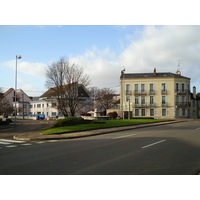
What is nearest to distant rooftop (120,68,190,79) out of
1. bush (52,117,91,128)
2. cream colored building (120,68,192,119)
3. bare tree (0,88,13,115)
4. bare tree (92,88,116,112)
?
cream colored building (120,68,192,119)

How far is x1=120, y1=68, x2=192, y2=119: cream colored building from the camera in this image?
59719 mm

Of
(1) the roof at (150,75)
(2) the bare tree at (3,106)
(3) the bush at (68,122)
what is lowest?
(3) the bush at (68,122)

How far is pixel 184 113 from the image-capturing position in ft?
198

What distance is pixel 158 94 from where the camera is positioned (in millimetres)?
60469

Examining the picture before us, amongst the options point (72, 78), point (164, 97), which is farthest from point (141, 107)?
point (72, 78)

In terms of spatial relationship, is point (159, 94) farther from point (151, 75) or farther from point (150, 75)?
point (150, 75)

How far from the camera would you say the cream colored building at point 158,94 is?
196 ft

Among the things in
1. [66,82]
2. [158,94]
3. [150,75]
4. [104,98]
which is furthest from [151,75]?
[66,82]

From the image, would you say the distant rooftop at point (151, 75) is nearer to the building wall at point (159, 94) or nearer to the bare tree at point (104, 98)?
the building wall at point (159, 94)

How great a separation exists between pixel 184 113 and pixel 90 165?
58.2 metres

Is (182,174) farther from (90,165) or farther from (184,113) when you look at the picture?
(184,113)

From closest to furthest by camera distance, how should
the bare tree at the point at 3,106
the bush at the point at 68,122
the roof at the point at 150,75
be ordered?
the bush at the point at 68,122
the bare tree at the point at 3,106
the roof at the point at 150,75

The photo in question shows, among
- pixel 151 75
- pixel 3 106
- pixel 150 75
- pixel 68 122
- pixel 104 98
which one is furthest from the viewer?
pixel 104 98

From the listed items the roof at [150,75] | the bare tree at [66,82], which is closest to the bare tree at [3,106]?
the bare tree at [66,82]
